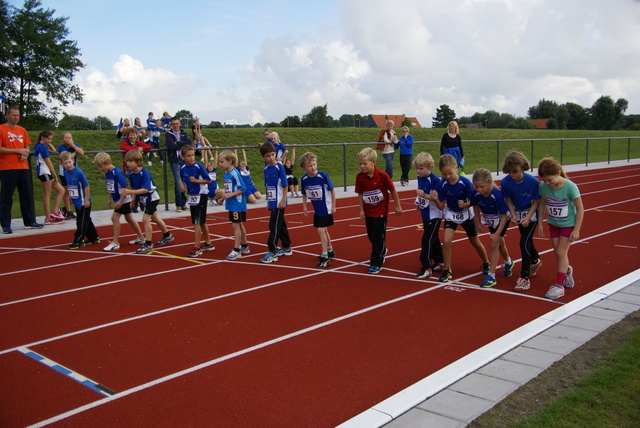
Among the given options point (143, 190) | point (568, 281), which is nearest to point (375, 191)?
point (568, 281)

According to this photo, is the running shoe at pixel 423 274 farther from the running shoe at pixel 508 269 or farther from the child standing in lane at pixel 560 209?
the child standing in lane at pixel 560 209

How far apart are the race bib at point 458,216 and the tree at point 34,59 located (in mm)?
43909

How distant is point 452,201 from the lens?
6957 mm

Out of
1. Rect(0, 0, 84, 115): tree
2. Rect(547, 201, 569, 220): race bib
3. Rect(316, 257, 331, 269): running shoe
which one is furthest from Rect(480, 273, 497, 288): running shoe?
Rect(0, 0, 84, 115): tree

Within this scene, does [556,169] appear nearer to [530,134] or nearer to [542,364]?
[542,364]

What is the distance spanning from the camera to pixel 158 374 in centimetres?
445

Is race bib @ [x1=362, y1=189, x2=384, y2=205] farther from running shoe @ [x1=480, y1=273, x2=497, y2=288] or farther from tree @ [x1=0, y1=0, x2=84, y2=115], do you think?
tree @ [x1=0, y1=0, x2=84, y2=115]

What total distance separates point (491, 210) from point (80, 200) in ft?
22.5

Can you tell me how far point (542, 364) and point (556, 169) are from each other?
8.31ft

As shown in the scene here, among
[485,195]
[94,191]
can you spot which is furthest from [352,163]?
[485,195]

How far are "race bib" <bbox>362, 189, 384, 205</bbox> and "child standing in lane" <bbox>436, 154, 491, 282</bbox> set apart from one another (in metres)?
0.79

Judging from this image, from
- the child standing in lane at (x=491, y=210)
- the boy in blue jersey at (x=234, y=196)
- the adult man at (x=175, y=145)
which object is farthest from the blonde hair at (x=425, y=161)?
the adult man at (x=175, y=145)

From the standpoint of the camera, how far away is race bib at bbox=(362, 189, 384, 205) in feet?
24.6

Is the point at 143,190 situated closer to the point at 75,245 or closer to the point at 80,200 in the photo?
the point at 80,200
